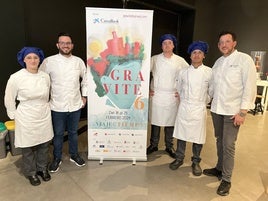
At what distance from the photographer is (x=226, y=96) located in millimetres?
2184

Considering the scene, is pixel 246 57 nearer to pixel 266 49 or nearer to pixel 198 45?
pixel 198 45

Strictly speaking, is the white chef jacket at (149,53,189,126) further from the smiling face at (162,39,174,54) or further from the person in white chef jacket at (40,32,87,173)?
the person in white chef jacket at (40,32,87,173)

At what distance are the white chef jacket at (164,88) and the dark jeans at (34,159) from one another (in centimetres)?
131

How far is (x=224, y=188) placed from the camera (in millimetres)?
2262

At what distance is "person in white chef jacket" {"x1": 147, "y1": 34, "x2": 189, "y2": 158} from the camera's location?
2764 millimetres

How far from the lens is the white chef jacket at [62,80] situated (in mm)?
2369

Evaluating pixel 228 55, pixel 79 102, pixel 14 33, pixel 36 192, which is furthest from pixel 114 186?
pixel 14 33

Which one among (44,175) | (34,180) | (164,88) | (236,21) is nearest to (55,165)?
(44,175)

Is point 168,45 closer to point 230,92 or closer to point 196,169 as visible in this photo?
point 230,92

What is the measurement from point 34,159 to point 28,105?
0.59 metres

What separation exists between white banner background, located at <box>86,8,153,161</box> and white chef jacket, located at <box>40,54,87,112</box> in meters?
0.21

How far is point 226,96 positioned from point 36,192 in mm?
1977

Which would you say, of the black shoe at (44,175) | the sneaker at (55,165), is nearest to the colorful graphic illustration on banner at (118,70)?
the sneaker at (55,165)

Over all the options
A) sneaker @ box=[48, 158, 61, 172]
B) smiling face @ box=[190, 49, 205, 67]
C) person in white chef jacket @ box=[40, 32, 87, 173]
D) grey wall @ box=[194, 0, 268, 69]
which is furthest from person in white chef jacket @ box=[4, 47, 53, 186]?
grey wall @ box=[194, 0, 268, 69]
